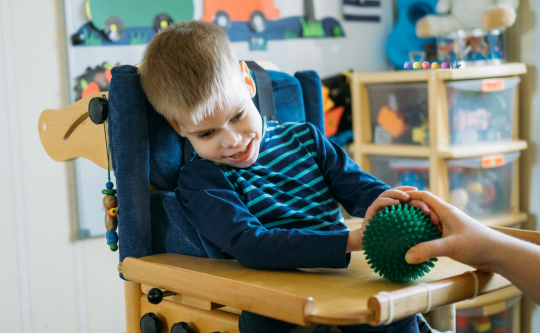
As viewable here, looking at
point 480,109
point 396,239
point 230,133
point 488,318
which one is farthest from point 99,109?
point 488,318

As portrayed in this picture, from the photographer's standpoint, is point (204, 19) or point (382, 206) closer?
point (382, 206)

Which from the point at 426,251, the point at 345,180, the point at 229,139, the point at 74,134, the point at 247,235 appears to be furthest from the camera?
the point at 74,134

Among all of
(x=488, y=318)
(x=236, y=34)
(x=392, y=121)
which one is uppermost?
(x=236, y=34)

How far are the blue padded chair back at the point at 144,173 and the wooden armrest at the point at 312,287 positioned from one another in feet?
0.20

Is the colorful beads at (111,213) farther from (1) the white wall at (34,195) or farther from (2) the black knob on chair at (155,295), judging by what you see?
(1) the white wall at (34,195)

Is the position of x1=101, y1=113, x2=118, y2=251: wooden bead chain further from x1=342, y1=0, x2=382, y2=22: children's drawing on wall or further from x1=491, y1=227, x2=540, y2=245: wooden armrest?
x1=342, y1=0, x2=382, y2=22: children's drawing on wall

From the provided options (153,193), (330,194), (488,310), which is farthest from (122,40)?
(488,310)

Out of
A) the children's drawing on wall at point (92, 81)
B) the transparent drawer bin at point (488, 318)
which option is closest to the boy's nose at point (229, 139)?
the children's drawing on wall at point (92, 81)

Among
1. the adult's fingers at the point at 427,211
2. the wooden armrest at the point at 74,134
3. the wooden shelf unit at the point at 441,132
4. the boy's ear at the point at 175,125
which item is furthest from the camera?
the wooden shelf unit at the point at 441,132

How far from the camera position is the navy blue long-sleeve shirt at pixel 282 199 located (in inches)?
28.1

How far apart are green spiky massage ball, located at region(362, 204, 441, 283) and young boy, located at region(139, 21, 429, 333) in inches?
1.5

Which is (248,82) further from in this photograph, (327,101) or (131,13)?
(327,101)

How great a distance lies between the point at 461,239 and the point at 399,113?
48.4 inches

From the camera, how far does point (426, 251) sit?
24.1 inches
